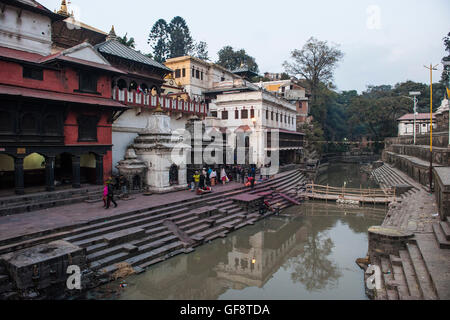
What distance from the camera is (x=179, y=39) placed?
5422 centimetres

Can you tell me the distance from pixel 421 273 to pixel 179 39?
53.9 m

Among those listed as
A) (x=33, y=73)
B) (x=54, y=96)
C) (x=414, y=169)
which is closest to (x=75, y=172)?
(x=54, y=96)

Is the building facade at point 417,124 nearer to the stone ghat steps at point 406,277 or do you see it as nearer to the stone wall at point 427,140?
the stone wall at point 427,140

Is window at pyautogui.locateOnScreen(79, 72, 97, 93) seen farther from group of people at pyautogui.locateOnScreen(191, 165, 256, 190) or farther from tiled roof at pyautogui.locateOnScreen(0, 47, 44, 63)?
group of people at pyautogui.locateOnScreen(191, 165, 256, 190)

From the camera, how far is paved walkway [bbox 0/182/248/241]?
10.3 m

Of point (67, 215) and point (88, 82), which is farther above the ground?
point (88, 82)

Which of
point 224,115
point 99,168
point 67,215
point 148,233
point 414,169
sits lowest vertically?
point 148,233

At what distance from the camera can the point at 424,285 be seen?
7.40 m

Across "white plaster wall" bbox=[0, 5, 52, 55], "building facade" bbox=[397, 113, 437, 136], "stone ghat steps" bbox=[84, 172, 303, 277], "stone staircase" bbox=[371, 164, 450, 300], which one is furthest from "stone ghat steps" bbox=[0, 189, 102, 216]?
"building facade" bbox=[397, 113, 437, 136]

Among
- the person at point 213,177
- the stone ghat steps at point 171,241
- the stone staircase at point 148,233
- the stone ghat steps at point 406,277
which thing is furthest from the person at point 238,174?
the stone ghat steps at point 406,277

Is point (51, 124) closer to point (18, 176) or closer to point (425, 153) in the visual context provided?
point (18, 176)

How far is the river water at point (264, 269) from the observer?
892cm

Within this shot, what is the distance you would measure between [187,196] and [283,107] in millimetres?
23111

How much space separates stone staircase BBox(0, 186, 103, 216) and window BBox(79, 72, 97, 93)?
5.30m
